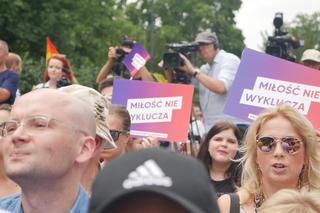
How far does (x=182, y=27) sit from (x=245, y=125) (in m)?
56.4

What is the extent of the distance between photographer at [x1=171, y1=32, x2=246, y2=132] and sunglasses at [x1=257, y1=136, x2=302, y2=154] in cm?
335

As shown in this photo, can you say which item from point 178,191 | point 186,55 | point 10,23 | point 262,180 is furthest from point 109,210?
point 10,23

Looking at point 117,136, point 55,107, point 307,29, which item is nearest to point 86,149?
point 55,107

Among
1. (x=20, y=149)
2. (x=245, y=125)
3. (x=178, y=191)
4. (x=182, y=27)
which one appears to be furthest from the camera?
(x=182, y=27)

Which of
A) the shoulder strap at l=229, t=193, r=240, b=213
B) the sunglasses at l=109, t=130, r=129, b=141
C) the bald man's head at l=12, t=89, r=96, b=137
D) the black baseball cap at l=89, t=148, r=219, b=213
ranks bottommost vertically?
the shoulder strap at l=229, t=193, r=240, b=213

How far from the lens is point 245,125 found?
7582mm

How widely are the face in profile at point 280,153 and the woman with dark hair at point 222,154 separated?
1.89 metres

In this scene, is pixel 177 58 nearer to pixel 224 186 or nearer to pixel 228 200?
pixel 224 186

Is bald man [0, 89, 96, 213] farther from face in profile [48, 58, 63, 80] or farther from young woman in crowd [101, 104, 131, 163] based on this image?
face in profile [48, 58, 63, 80]

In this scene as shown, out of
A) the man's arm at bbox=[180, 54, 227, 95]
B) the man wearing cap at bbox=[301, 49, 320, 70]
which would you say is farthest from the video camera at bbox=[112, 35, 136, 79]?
the man wearing cap at bbox=[301, 49, 320, 70]

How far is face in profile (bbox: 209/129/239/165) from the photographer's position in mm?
6375

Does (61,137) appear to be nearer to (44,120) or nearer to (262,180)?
(44,120)

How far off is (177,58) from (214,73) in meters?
0.56

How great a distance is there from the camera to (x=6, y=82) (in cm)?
812
